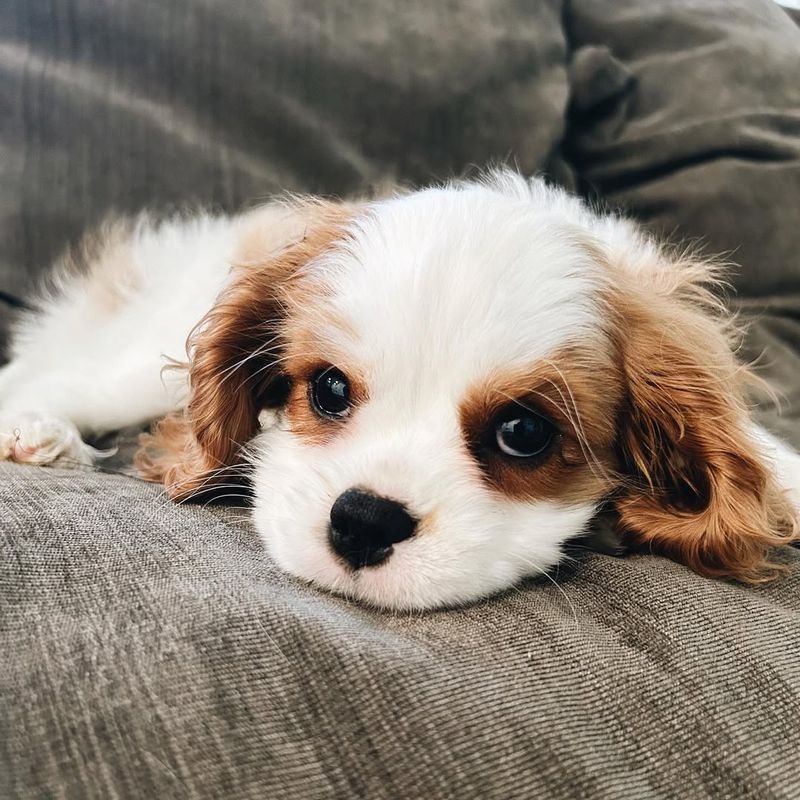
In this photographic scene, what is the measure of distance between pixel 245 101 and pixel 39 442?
103 cm

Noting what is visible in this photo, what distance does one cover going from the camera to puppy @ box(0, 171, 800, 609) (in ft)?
3.41

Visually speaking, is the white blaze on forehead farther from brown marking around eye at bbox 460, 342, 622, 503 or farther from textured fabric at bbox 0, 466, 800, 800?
textured fabric at bbox 0, 466, 800, 800

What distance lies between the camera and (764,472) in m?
1.19

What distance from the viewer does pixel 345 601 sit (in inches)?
39.1

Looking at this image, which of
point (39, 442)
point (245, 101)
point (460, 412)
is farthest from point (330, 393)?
point (245, 101)

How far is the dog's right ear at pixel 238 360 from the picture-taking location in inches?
54.0

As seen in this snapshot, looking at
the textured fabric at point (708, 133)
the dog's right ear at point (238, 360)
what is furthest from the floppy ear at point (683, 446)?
the textured fabric at point (708, 133)

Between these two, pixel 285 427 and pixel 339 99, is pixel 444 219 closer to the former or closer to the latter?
pixel 285 427

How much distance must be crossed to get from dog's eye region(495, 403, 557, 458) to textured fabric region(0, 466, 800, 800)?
24 centimetres

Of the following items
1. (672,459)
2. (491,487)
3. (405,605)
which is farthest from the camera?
(672,459)

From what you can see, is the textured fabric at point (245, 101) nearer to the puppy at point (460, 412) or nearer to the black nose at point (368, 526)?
the puppy at point (460, 412)

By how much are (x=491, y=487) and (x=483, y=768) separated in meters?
0.50

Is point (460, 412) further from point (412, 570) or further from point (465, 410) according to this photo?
point (412, 570)

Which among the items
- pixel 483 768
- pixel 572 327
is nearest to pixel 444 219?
pixel 572 327
